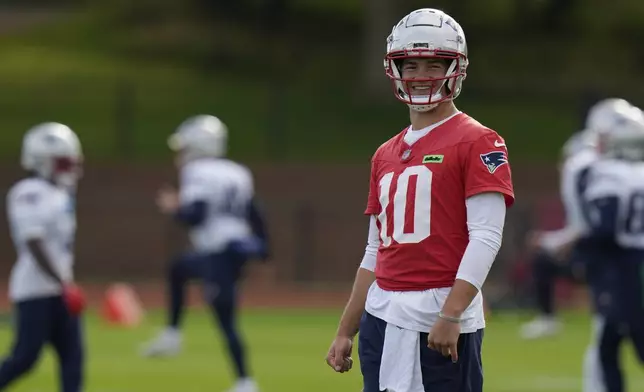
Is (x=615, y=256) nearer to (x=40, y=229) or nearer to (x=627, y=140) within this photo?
(x=627, y=140)

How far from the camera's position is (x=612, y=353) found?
30.3 ft

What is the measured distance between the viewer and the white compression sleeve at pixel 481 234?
5.33 meters

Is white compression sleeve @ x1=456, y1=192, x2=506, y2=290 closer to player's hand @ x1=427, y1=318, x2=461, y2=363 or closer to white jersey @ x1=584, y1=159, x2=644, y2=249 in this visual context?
player's hand @ x1=427, y1=318, x2=461, y2=363

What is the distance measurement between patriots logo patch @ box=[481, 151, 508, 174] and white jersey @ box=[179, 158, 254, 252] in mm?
6636

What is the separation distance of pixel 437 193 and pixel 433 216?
0.30 feet

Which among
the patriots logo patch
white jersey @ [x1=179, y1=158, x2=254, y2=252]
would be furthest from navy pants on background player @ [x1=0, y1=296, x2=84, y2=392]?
the patriots logo patch

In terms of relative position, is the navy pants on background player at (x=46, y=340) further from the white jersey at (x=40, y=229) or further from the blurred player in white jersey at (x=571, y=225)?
the blurred player in white jersey at (x=571, y=225)

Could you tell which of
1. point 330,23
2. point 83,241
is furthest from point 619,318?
point 330,23

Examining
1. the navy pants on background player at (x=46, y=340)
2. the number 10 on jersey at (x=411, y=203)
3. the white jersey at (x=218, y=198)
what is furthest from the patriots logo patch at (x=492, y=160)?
the white jersey at (x=218, y=198)

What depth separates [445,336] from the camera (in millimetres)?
5266

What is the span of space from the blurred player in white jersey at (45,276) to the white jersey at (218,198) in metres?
2.64

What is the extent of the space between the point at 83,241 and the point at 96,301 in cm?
366

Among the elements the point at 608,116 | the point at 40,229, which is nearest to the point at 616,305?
the point at 608,116

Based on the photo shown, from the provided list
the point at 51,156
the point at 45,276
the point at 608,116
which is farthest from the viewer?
the point at 608,116
